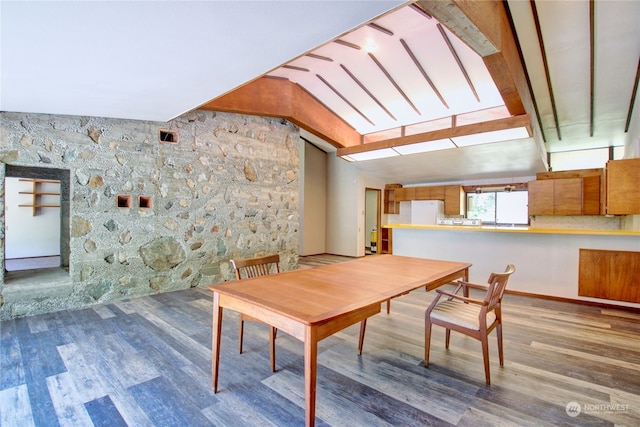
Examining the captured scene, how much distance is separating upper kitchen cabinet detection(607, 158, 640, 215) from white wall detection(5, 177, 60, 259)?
10.3 m

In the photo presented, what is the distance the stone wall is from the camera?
3354mm

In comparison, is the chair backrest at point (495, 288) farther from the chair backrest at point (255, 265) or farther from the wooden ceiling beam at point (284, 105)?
the wooden ceiling beam at point (284, 105)

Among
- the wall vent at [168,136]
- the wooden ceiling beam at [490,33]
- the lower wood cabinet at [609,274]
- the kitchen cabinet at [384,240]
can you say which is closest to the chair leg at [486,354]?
the wooden ceiling beam at [490,33]

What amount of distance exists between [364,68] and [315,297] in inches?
151

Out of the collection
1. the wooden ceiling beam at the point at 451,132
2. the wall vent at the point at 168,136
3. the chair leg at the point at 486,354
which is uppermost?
the wooden ceiling beam at the point at 451,132

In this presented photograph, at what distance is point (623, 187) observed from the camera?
3721 mm

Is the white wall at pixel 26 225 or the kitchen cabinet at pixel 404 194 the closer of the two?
the white wall at pixel 26 225

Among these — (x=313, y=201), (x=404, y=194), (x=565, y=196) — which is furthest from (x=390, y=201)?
(x=565, y=196)

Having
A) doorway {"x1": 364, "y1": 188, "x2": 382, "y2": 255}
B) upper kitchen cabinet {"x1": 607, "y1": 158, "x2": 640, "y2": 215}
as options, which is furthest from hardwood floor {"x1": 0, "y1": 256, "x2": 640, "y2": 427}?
doorway {"x1": 364, "y1": 188, "x2": 382, "y2": 255}

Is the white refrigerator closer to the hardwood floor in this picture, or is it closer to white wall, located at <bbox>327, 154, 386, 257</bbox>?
white wall, located at <bbox>327, 154, 386, 257</bbox>

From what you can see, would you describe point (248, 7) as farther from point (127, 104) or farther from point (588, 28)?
point (588, 28)

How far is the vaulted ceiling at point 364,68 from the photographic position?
166 centimetres

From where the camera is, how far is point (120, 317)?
10.5 ft

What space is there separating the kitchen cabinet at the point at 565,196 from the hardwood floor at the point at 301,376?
3.59m
